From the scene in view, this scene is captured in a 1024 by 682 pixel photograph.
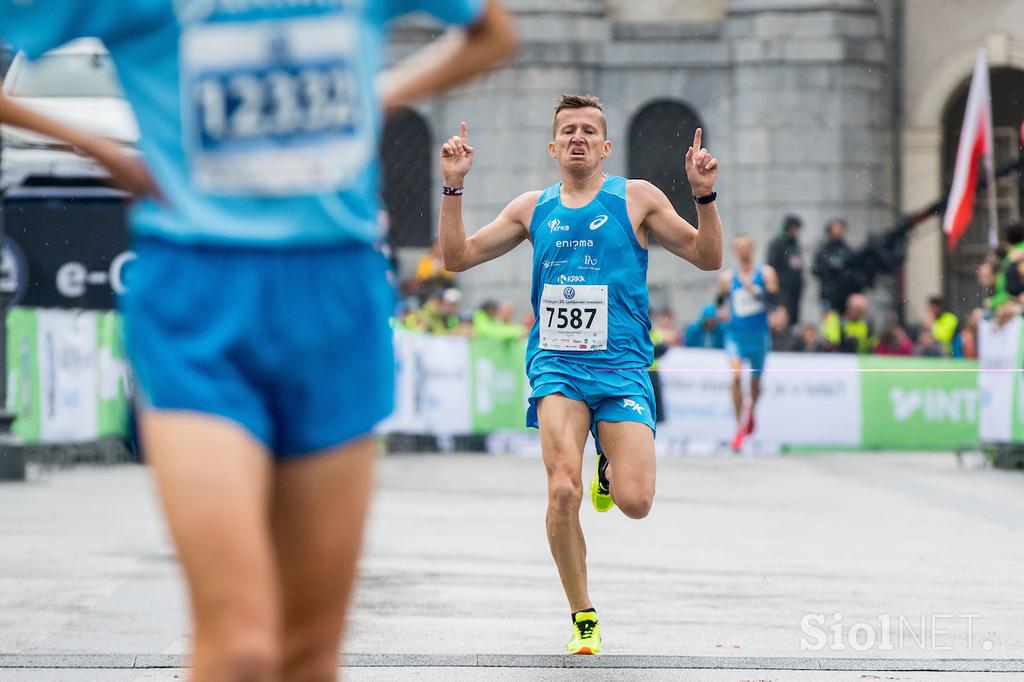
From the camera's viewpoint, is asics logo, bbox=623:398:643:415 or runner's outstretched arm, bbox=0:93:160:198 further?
asics logo, bbox=623:398:643:415

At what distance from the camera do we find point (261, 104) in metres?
3.44

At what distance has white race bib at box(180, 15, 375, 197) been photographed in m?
3.42

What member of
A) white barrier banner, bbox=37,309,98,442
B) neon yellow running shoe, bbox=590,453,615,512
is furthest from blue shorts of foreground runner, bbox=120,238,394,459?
white barrier banner, bbox=37,309,98,442

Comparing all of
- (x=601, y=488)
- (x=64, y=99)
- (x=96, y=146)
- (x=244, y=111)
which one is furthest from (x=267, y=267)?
(x=64, y=99)

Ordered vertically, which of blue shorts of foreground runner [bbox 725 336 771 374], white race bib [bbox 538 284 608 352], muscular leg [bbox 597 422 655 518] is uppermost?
white race bib [bbox 538 284 608 352]

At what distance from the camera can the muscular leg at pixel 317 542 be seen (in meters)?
3.46

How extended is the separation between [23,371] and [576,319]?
1081 cm

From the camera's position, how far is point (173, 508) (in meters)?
3.26

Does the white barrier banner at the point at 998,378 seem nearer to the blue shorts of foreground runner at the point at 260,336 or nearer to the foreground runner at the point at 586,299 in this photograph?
the foreground runner at the point at 586,299

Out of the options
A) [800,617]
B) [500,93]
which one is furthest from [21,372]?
[500,93]

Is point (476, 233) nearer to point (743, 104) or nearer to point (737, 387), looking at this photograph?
point (737, 387)

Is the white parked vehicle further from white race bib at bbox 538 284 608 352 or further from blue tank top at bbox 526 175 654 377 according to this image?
white race bib at bbox 538 284 608 352

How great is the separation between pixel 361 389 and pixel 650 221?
4.14 meters

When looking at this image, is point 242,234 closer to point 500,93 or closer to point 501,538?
point 501,538
